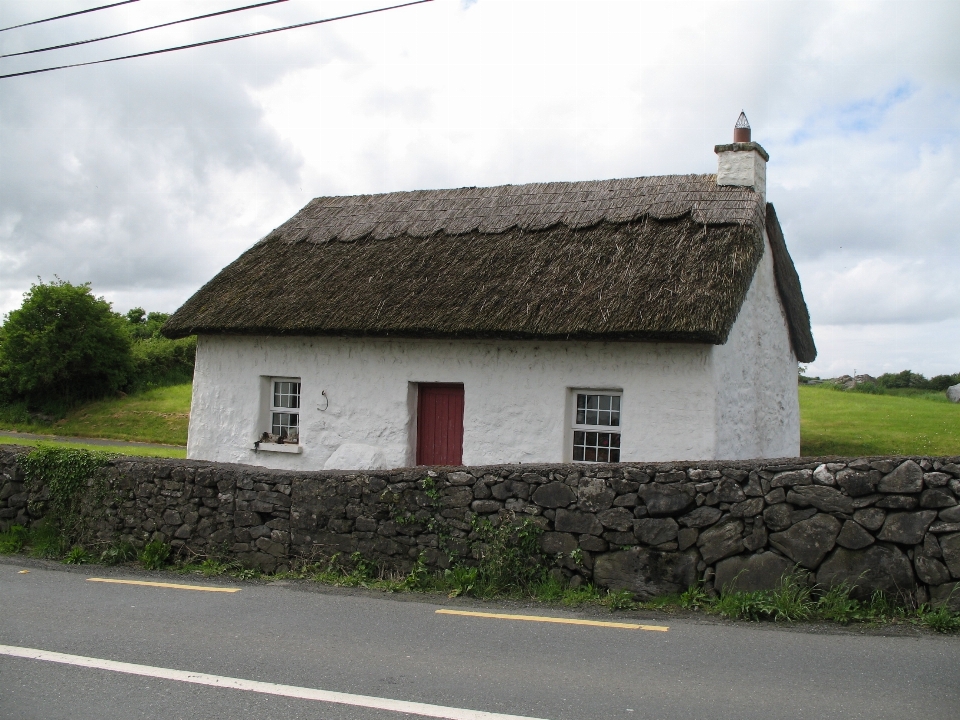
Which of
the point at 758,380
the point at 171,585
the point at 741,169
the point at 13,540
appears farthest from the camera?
the point at 741,169

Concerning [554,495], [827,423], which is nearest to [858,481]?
[554,495]

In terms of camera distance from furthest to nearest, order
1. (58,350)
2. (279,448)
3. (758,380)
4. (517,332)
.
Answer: (58,350), (279,448), (758,380), (517,332)

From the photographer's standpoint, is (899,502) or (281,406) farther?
(281,406)

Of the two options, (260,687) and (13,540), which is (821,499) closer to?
(260,687)

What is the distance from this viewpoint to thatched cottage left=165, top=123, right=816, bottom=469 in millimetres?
12000

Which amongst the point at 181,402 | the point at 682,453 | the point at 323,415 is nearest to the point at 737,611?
the point at 682,453

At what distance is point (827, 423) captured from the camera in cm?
2167

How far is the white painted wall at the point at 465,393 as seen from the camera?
11.9 metres

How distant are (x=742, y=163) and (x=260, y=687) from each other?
38.9 feet

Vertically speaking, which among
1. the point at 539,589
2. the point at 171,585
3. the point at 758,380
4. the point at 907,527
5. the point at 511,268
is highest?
the point at 511,268

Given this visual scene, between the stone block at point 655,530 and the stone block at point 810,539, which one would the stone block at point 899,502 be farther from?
the stone block at point 655,530

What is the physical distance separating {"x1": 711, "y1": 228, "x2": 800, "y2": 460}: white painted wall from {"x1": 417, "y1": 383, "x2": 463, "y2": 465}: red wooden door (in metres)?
4.08

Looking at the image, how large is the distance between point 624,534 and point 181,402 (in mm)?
25595

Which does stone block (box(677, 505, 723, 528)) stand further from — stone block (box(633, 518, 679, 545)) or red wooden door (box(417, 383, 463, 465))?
red wooden door (box(417, 383, 463, 465))
